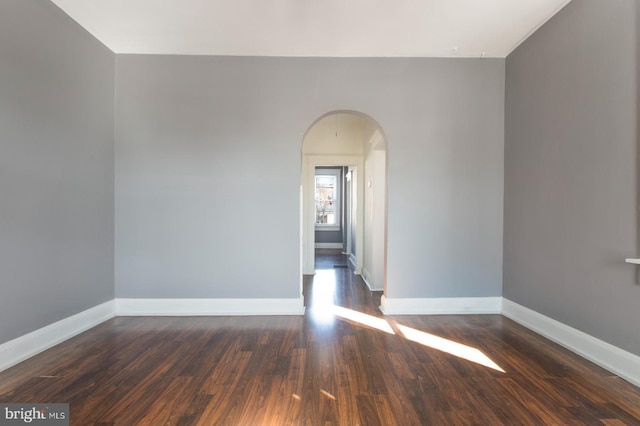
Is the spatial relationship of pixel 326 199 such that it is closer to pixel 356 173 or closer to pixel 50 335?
pixel 356 173

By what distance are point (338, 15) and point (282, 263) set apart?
7.99ft

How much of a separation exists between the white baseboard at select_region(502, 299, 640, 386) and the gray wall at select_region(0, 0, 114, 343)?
4.23 metres

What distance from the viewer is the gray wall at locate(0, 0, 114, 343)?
2072 millimetres

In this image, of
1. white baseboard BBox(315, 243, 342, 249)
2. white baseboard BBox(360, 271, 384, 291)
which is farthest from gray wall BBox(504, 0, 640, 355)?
white baseboard BBox(315, 243, 342, 249)

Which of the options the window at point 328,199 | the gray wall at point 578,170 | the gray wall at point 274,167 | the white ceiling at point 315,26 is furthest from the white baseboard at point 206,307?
the window at point 328,199

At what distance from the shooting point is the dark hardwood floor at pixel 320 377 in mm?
1577

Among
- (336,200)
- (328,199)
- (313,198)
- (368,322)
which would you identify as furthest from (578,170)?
(328,199)

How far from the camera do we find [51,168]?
238 centimetres

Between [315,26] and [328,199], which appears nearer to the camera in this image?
[315,26]

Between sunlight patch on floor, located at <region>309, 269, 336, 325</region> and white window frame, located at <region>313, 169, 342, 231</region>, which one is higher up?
white window frame, located at <region>313, 169, 342, 231</region>

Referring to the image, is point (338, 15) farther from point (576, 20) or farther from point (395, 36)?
point (576, 20)

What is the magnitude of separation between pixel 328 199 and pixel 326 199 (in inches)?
2.5

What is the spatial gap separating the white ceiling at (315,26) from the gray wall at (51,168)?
0.39 m

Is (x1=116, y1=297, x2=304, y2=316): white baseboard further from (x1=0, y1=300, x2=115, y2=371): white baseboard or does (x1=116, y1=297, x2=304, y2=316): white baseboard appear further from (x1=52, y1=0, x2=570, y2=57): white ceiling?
(x1=52, y1=0, x2=570, y2=57): white ceiling
